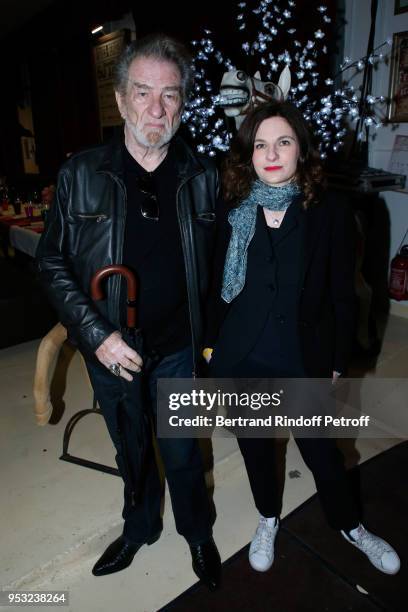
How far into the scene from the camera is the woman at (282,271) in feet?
4.62

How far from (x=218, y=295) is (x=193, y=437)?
0.49 meters

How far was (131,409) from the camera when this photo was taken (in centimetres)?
140

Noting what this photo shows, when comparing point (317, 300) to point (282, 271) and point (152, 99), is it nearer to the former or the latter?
point (282, 271)

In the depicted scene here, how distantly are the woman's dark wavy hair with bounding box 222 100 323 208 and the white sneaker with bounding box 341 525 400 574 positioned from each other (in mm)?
1234

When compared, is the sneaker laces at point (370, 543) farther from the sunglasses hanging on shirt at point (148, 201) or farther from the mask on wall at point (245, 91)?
the mask on wall at point (245, 91)

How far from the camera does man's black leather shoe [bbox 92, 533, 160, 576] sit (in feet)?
5.60

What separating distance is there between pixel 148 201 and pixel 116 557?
1323mm

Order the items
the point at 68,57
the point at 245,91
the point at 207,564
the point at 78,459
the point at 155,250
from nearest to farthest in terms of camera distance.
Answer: the point at 155,250 < the point at 207,564 < the point at 78,459 < the point at 245,91 < the point at 68,57

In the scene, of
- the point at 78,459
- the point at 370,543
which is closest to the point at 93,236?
the point at 78,459

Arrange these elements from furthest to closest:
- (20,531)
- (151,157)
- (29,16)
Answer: (29,16)
(20,531)
(151,157)

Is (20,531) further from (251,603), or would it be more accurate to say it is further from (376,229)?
(376,229)

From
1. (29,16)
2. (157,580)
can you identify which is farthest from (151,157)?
(29,16)

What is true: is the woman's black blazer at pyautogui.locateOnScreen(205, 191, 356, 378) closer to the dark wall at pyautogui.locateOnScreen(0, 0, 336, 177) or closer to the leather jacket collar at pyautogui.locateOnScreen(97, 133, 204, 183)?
the leather jacket collar at pyautogui.locateOnScreen(97, 133, 204, 183)

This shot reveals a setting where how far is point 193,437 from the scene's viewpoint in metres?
1.56
